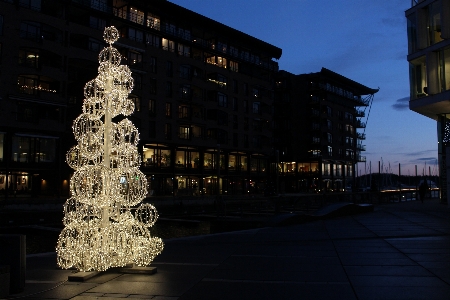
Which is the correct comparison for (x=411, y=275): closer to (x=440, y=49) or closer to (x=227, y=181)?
(x=440, y=49)

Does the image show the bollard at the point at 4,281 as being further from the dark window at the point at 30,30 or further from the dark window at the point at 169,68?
the dark window at the point at 169,68

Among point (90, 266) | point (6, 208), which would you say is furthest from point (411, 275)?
point (6, 208)

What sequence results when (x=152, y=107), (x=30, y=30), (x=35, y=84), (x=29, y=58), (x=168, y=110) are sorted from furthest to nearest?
1. (x=168, y=110)
2. (x=152, y=107)
3. (x=35, y=84)
4. (x=30, y=30)
5. (x=29, y=58)

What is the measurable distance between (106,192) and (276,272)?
13.0 feet

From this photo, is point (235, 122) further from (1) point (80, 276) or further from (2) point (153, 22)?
(1) point (80, 276)

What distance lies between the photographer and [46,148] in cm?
4903

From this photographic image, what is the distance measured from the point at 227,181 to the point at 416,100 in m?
46.1

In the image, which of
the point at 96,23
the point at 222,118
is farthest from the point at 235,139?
the point at 96,23

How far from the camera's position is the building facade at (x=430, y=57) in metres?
27.8

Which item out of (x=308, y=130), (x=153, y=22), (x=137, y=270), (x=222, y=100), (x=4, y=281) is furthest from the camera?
(x=308, y=130)

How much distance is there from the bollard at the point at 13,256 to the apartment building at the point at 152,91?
40.1 m

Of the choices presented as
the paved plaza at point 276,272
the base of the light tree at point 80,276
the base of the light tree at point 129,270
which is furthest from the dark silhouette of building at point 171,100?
the base of the light tree at point 80,276

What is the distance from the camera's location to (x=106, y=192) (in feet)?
31.5

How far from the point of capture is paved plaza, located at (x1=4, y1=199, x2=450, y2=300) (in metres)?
7.36
